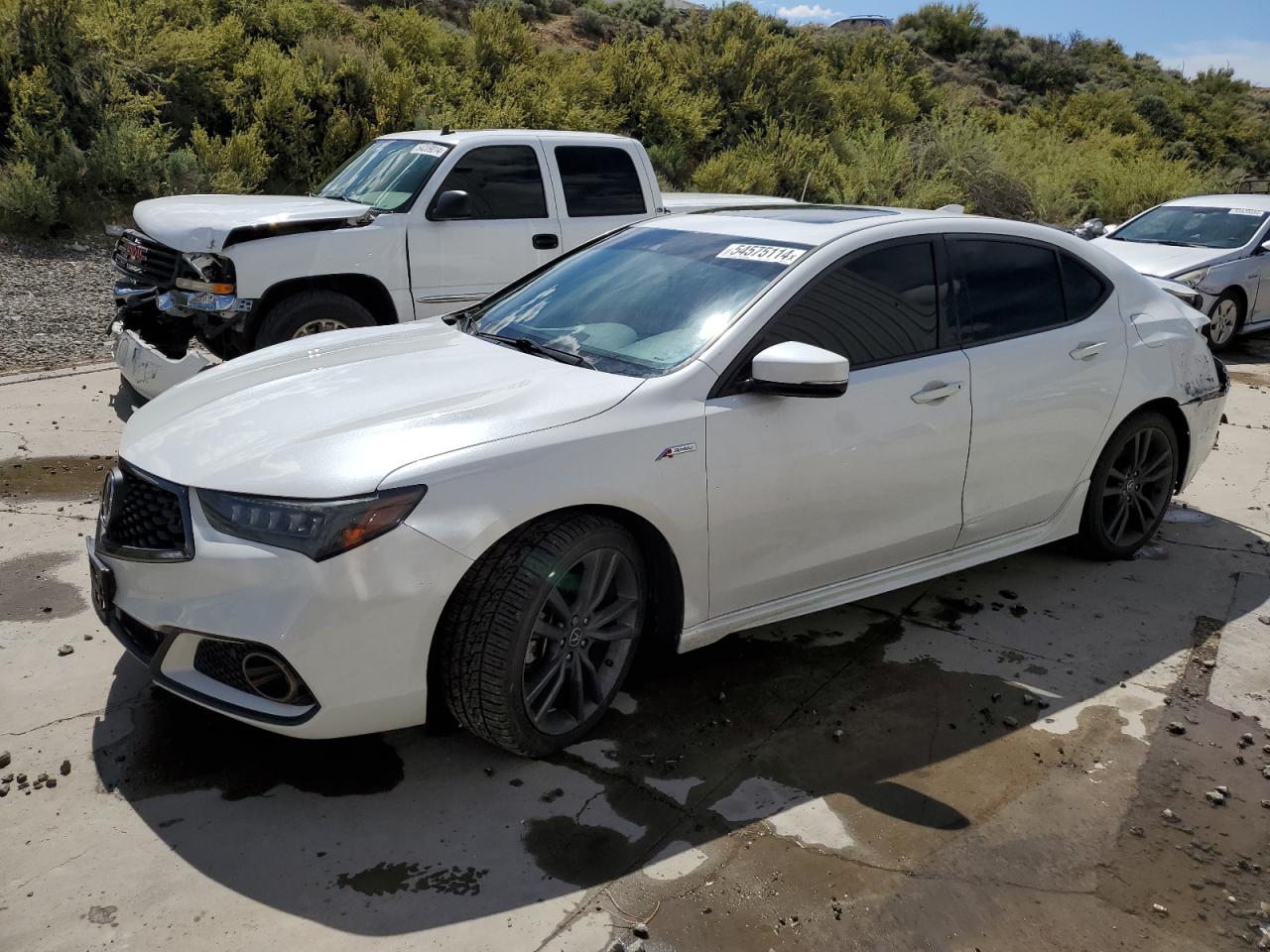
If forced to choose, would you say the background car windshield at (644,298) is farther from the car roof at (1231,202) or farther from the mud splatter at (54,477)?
the car roof at (1231,202)

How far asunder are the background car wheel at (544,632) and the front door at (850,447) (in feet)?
1.19

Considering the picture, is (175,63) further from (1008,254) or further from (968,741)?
(968,741)

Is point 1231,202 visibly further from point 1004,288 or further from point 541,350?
point 541,350

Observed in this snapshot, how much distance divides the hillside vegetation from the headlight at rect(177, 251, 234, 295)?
18.3ft

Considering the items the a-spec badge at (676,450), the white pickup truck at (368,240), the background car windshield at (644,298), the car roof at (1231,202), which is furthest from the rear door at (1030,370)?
the car roof at (1231,202)

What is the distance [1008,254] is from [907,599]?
1.55 meters

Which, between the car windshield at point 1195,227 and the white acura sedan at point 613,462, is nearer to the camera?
the white acura sedan at point 613,462

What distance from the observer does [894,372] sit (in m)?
4.20

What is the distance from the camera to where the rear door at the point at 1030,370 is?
4.50 metres

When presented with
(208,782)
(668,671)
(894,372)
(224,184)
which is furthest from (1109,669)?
(224,184)

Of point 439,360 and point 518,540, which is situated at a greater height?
point 439,360

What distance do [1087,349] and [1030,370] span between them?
0.42 meters

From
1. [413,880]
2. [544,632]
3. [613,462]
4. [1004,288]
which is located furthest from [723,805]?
[1004,288]

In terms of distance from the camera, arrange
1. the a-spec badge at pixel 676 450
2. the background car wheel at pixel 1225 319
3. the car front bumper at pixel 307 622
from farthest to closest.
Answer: the background car wheel at pixel 1225 319 < the a-spec badge at pixel 676 450 < the car front bumper at pixel 307 622
